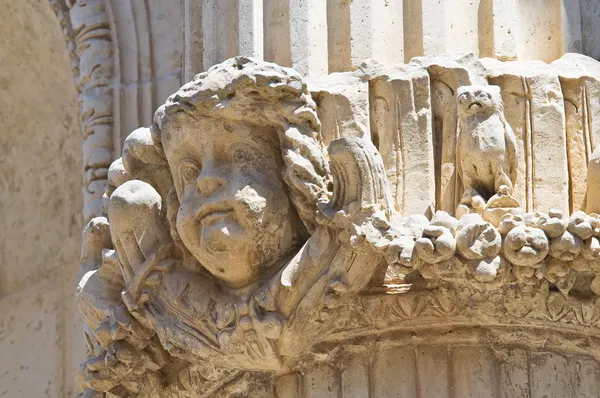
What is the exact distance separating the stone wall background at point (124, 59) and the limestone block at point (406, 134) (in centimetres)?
11

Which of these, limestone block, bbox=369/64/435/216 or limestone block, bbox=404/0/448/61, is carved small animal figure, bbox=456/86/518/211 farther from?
limestone block, bbox=404/0/448/61

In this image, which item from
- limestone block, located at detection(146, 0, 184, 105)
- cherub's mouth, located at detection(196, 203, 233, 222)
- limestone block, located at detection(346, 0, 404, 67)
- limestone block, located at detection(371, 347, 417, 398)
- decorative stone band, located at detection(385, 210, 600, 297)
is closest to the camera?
decorative stone band, located at detection(385, 210, 600, 297)

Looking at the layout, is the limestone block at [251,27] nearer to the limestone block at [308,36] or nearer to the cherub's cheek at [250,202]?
the limestone block at [308,36]

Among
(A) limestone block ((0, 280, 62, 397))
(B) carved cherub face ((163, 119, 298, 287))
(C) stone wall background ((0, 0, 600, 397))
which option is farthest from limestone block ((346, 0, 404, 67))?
(A) limestone block ((0, 280, 62, 397))

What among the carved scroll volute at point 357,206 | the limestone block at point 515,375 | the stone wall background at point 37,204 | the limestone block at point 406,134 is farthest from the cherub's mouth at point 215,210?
the stone wall background at point 37,204

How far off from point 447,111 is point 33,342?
191 cm

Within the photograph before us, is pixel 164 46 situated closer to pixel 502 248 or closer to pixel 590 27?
pixel 590 27

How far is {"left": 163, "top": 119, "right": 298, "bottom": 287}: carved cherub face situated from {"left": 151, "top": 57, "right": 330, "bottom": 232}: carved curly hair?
0.03m

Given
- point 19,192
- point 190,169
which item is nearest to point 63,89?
point 19,192

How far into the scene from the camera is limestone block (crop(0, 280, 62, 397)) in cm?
468

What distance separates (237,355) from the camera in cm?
331

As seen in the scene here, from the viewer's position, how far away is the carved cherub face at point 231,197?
3258 mm

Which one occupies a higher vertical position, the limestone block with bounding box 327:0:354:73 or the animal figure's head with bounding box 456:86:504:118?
the limestone block with bounding box 327:0:354:73

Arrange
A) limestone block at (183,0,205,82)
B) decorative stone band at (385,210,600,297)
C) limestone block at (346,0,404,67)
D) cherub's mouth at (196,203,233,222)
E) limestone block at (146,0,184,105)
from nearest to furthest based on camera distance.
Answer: decorative stone band at (385,210,600,297) < cherub's mouth at (196,203,233,222) < limestone block at (346,0,404,67) < limestone block at (183,0,205,82) < limestone block at (146,0,184,105)
